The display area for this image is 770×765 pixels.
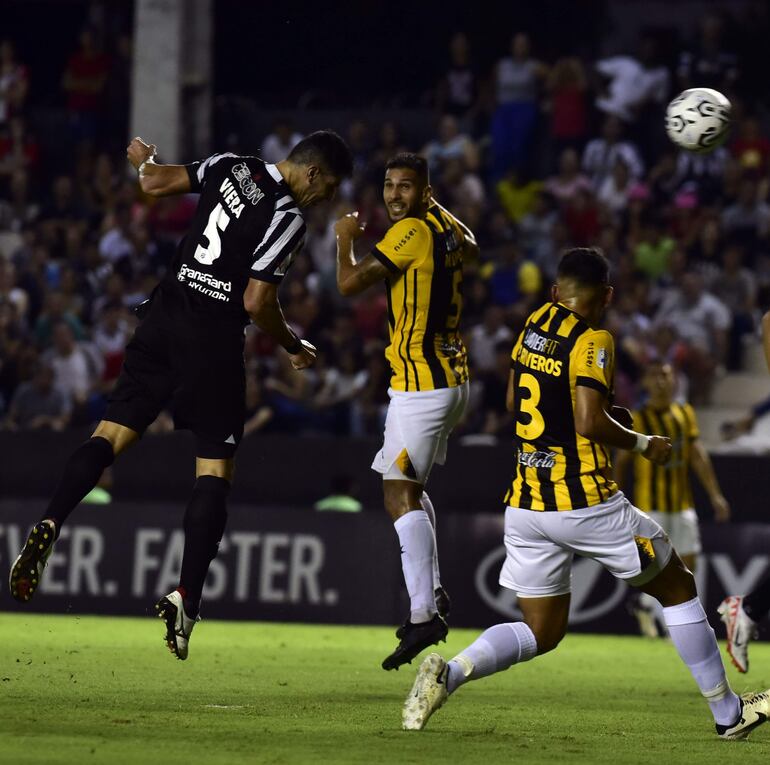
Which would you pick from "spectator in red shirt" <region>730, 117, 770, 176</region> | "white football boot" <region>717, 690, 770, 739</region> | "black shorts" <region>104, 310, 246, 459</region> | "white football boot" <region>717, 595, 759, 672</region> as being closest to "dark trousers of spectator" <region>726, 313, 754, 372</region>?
"spectator in red shirt" <region>730, 117, 770, 176</region>

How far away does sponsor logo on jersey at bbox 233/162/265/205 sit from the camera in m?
8.08

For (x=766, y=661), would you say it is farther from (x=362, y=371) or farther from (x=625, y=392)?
(x=362, y=371)

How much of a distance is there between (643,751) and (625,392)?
9114 mm

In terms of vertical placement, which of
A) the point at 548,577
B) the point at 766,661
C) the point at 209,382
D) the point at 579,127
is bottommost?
the point at 766,661

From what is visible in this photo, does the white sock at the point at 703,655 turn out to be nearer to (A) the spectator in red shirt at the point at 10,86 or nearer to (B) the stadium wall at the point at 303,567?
(B) the stadium wall at the point at 303,567

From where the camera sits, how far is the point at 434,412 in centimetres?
873

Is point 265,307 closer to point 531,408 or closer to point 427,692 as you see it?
point 531,408

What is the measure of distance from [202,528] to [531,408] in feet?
5.72

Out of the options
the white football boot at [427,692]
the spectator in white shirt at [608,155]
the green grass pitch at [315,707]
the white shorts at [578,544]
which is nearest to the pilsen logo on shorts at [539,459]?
the white shorts at [578,544]

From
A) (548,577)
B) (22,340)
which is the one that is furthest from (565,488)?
(22,340)

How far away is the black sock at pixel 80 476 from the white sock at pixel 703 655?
2665 mm

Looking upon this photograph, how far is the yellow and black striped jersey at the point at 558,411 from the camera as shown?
7.10 metres

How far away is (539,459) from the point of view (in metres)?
7.21

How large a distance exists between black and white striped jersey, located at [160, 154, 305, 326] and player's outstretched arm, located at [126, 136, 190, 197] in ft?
0.39
